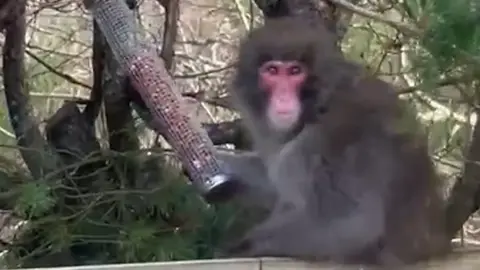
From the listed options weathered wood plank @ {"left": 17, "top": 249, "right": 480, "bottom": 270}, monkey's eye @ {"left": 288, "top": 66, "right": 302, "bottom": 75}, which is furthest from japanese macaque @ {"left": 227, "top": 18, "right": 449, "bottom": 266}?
weathered wood plank @ {"left": 17, "top": 249, "right": 480, "bottom": 270}

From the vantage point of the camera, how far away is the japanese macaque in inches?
58.2

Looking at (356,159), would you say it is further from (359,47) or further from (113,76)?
(113,76)

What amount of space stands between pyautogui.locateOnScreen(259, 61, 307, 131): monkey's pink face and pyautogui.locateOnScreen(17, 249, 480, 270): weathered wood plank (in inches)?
9.8

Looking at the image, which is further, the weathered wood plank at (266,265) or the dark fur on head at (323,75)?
the dark fur on head at (323,75)

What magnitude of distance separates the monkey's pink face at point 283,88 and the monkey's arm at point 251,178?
6.3 inches

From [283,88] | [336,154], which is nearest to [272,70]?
[283,88]

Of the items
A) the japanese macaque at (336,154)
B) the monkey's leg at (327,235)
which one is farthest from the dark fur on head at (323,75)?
the monkey's leg at (327,235)

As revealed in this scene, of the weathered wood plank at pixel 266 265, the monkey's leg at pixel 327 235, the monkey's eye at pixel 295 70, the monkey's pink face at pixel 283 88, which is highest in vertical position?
the monkey's eye at pixel 295 70

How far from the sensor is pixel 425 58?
1.23m

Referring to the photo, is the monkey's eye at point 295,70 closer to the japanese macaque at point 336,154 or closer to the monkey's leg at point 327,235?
the japanese macaque at point 336,154

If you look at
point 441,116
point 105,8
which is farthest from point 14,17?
Answer: point 441,116

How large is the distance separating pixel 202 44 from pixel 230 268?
111 centimetres

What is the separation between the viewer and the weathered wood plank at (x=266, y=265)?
1146mm

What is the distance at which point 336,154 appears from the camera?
1.53 metres
